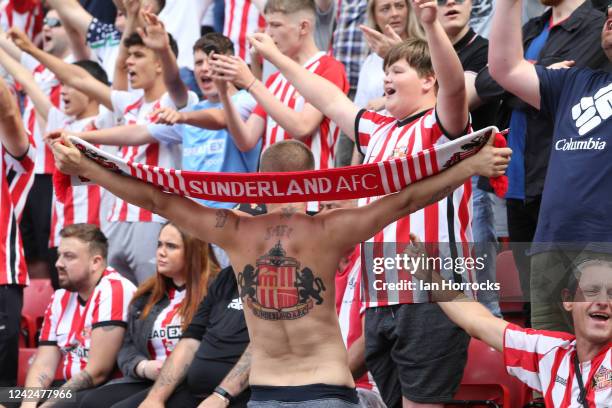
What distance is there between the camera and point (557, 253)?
15.2ft

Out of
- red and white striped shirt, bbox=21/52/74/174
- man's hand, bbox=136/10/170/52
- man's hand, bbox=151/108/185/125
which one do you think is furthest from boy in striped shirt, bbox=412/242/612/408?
red and white striped shirt, bbox=21/52/74/174

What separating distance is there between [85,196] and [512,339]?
4454mm

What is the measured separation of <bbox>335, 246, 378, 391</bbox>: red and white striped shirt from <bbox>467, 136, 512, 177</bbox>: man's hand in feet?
5.37

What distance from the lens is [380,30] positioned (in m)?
6.73

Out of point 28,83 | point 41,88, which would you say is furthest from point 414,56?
point 41,88

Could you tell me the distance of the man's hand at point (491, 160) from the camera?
3.97 meters

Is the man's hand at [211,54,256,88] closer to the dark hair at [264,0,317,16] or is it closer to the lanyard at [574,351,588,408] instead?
the dark hair at [264,0,317,16]

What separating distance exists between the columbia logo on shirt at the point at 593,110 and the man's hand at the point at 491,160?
0.81 meters

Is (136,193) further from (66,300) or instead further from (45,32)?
(45,32)

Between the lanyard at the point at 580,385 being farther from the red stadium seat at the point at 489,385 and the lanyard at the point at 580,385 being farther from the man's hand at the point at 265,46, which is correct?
the man's hand at the point at 265,46

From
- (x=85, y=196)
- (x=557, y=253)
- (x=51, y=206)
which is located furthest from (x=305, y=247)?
(x=51, y=206)

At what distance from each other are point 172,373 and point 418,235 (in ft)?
5.73

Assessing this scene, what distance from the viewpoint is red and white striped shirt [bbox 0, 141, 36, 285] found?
627cm

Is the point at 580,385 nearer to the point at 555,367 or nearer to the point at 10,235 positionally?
the point at 555,367
